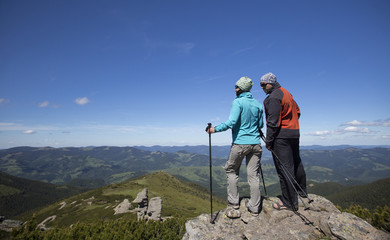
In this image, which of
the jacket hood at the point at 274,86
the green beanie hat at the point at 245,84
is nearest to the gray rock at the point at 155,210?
the green beanie hat at the point at 245,84

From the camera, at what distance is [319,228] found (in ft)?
18.8

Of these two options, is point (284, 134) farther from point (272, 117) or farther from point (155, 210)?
point (155, 210)

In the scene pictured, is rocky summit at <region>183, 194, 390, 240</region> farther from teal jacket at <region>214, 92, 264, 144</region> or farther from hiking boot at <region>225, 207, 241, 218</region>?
teal jacket at <region>214, 92, 264, 144</region>

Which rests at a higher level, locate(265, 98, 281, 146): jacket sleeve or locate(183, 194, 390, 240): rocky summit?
locate(265, 98, 281, 146): jacket sleeve

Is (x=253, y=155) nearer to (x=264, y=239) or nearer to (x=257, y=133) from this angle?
(x=257, y=133)

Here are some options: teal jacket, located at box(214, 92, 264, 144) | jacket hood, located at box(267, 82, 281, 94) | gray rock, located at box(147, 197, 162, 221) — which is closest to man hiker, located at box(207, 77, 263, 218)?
teal jacket, located at box(214, 92, 264, 144)

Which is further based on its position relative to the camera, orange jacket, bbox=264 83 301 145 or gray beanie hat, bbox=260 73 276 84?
gray beanie hat, bbox=260 73 276 84

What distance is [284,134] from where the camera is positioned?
672cm

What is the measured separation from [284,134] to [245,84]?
2348 millimetres

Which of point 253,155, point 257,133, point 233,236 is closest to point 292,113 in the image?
point 257,133

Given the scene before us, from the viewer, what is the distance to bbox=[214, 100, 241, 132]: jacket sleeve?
6.61 meters

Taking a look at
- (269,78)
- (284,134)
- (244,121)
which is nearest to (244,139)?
(244,121)

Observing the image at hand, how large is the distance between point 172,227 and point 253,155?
19290mm

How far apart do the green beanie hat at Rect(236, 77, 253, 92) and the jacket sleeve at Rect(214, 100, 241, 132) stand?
2.29 ft
